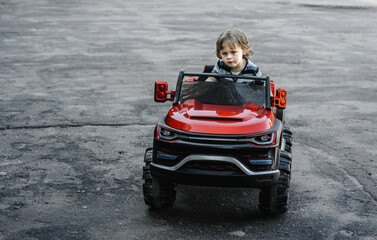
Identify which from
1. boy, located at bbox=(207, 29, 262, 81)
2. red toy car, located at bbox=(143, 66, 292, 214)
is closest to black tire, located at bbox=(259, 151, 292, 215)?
red toy car, located at bbox=(143, 66, 292, 214)

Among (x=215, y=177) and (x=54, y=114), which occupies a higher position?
(x=215, y=177)

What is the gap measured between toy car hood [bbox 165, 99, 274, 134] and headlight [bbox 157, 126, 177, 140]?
0.06 m

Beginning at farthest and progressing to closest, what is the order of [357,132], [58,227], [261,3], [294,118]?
[261,3] → [294,118] → [357,132] → [58,227]

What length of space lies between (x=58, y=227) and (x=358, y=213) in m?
2.80

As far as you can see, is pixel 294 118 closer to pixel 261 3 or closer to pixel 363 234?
pixel 363 234

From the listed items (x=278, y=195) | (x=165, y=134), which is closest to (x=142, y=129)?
(x=165, y=134)

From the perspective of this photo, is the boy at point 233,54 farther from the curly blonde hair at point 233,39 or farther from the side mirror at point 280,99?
the side mirror at point 280,99

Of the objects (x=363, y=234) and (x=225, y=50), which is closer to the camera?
(x=363, y=234)

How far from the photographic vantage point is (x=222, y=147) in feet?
17.0

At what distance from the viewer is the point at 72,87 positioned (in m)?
11.8

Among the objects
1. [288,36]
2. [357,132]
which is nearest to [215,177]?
[357,132]

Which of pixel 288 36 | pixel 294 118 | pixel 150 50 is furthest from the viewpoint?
pixel 288 36

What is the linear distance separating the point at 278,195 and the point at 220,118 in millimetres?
899

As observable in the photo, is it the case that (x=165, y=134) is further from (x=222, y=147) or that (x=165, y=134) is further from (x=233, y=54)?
(x=233, y=54)
